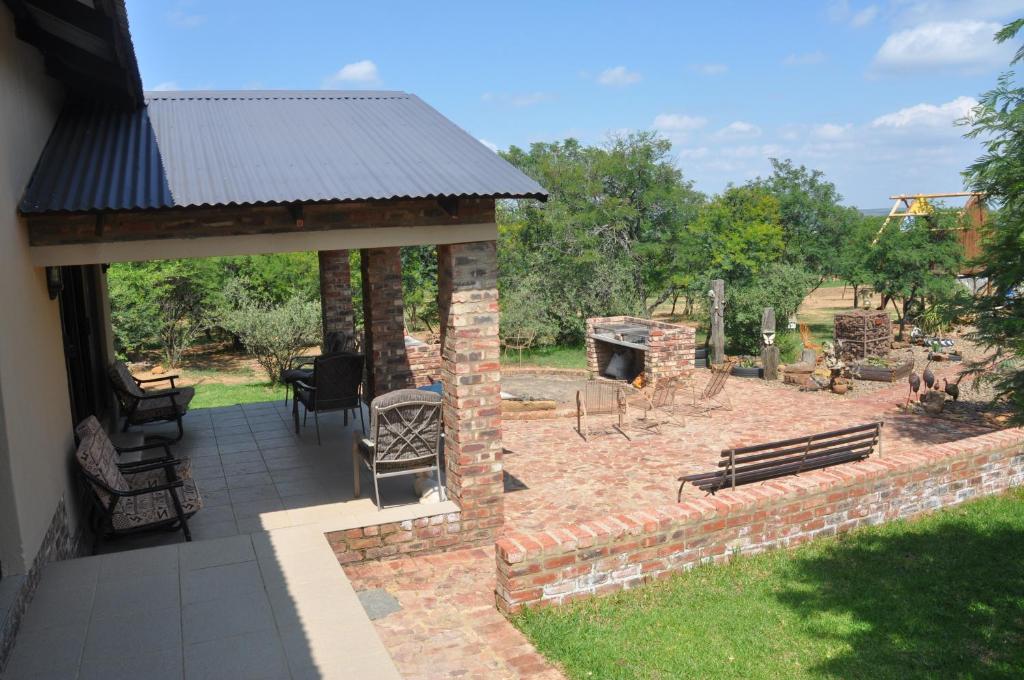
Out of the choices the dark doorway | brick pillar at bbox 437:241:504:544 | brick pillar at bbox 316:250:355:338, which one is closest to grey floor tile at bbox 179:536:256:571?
brick pillar at bbox 437:241:504:544

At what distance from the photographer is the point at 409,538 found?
6598 millimetres

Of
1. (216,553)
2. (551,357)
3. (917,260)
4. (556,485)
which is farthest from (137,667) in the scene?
(917,260)

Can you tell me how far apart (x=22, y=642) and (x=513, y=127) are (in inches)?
1355

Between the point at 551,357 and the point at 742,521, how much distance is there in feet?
45.8

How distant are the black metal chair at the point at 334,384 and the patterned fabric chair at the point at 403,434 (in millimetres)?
2078

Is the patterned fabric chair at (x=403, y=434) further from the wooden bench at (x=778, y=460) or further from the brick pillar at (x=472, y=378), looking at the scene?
the wooden bench at (x=778, y=460)

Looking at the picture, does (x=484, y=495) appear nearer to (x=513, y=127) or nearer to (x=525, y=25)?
(x=525, y=25)

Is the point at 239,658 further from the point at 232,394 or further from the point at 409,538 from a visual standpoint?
the point at 232,394

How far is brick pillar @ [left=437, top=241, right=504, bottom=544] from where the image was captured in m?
6.48

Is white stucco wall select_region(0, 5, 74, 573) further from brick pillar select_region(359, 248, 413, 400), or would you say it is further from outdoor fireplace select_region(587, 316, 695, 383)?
outdoor fireplace select_region(587, 316, 695, 383)

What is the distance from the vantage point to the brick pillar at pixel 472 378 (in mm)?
6477

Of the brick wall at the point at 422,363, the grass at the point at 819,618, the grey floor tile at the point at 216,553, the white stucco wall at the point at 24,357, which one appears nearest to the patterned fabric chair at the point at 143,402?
the white stucco wall at the point at 24,357

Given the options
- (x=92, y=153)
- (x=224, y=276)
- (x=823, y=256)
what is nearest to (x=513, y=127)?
(x=823, y=256)

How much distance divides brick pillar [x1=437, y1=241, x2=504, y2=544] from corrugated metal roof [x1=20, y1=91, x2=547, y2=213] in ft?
2.28
